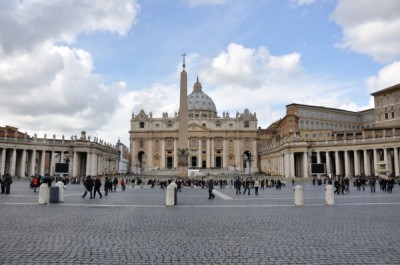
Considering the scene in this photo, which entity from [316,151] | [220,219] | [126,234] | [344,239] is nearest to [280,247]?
[344,239]

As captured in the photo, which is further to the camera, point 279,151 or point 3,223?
point 279,151

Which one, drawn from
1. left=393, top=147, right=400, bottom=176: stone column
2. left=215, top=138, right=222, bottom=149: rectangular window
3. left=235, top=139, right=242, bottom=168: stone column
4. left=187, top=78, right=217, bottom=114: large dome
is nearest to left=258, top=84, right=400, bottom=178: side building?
left=393, top=147, right=400, bottom=176: stone column

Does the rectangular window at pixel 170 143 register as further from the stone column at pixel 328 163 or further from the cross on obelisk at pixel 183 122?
the cross on obelisk at pixel 183 122

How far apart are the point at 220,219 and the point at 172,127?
9416 cm

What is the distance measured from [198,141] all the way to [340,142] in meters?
46.1

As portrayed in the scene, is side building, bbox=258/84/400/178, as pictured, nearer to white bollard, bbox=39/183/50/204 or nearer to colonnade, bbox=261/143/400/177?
colonnade, bbox=261/143/400/177

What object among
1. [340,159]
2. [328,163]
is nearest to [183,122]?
[328,163]

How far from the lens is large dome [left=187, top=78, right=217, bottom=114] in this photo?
127 metres

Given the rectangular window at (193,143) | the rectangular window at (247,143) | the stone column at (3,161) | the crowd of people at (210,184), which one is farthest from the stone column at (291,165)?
the stone column at (3,161)

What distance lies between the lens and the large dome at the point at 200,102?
127250mm

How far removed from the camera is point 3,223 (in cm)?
1025

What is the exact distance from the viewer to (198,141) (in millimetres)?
104125

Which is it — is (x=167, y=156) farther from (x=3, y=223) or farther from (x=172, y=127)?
(x=3, y=223)

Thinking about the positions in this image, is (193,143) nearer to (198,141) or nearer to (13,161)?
(198,141)
